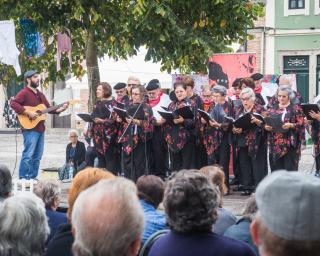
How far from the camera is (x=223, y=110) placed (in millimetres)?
11125

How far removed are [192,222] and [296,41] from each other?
26043 mm

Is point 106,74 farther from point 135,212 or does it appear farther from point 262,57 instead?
point 135,212

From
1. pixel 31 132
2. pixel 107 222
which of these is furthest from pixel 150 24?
pixel 107 222

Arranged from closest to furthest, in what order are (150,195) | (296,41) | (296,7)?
(150,195) → (296,7) → (296,41)

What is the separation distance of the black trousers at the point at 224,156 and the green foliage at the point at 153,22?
125 inches

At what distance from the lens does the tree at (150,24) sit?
1357 cm

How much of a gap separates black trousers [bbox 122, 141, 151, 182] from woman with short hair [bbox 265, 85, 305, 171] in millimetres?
2239

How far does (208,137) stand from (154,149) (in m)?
1.18

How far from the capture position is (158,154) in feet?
39.5

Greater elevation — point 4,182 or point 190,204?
point 190,204

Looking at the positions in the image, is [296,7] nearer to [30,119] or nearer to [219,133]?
[219,133]

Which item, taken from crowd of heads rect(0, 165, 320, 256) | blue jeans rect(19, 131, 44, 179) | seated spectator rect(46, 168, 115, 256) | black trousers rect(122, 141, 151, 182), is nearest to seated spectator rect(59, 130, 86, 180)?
blue jeans rect(19, 131, 44, 179)

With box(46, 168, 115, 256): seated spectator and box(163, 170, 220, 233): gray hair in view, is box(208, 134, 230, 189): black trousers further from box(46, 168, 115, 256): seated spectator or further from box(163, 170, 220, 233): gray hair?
box(163, 170, 220, 233): gray hair

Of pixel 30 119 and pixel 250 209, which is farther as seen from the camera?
pixel 30 119
